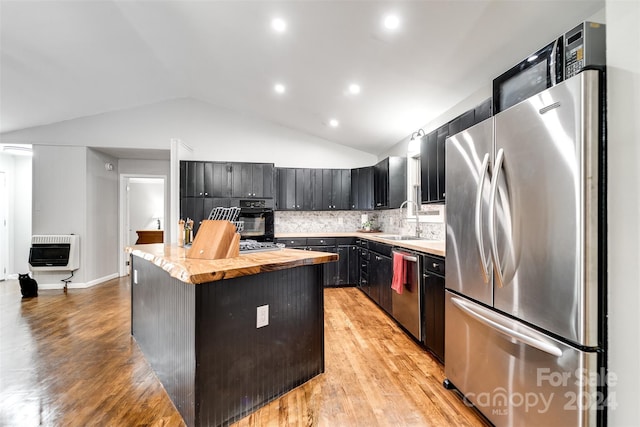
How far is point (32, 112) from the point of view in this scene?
446 centimetres

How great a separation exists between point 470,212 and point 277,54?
267cm

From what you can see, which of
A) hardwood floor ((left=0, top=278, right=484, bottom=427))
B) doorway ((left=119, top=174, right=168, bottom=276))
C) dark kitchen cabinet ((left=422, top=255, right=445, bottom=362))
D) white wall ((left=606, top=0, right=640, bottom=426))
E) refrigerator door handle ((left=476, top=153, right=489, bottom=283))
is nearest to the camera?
white wall ((left=606, top=0, right=640, bottom=426))

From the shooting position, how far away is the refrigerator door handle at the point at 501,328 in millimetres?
1220

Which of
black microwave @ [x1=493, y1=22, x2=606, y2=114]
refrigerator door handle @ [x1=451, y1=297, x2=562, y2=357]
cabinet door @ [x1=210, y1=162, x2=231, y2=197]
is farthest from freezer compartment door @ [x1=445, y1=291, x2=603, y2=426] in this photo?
cabinet door @ [x1=210, y1=162, x2=231, y2=197]

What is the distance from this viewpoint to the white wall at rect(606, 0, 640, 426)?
1.03m

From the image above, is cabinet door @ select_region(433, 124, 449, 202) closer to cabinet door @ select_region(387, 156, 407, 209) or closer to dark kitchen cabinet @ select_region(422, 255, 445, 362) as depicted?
dark kitchen cabinet @ select_region(422, 255, 445, 362)

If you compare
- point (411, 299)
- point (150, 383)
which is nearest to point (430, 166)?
point (411, 299)

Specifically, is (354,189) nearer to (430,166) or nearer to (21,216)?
(430,166)

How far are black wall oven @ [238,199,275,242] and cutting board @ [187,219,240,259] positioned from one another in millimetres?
3066

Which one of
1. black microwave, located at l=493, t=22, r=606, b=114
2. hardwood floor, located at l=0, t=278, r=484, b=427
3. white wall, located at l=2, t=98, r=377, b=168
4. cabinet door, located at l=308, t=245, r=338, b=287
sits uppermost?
white wall, located at l=2, t=98, r=377, b=168

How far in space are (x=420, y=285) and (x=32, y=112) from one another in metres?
6.04

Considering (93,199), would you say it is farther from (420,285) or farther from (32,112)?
(420,285)

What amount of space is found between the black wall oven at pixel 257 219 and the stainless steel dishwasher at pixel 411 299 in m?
2.60

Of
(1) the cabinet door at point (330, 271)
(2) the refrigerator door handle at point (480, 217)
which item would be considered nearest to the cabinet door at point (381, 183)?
(1) the cabinet door at point (330, 271)
